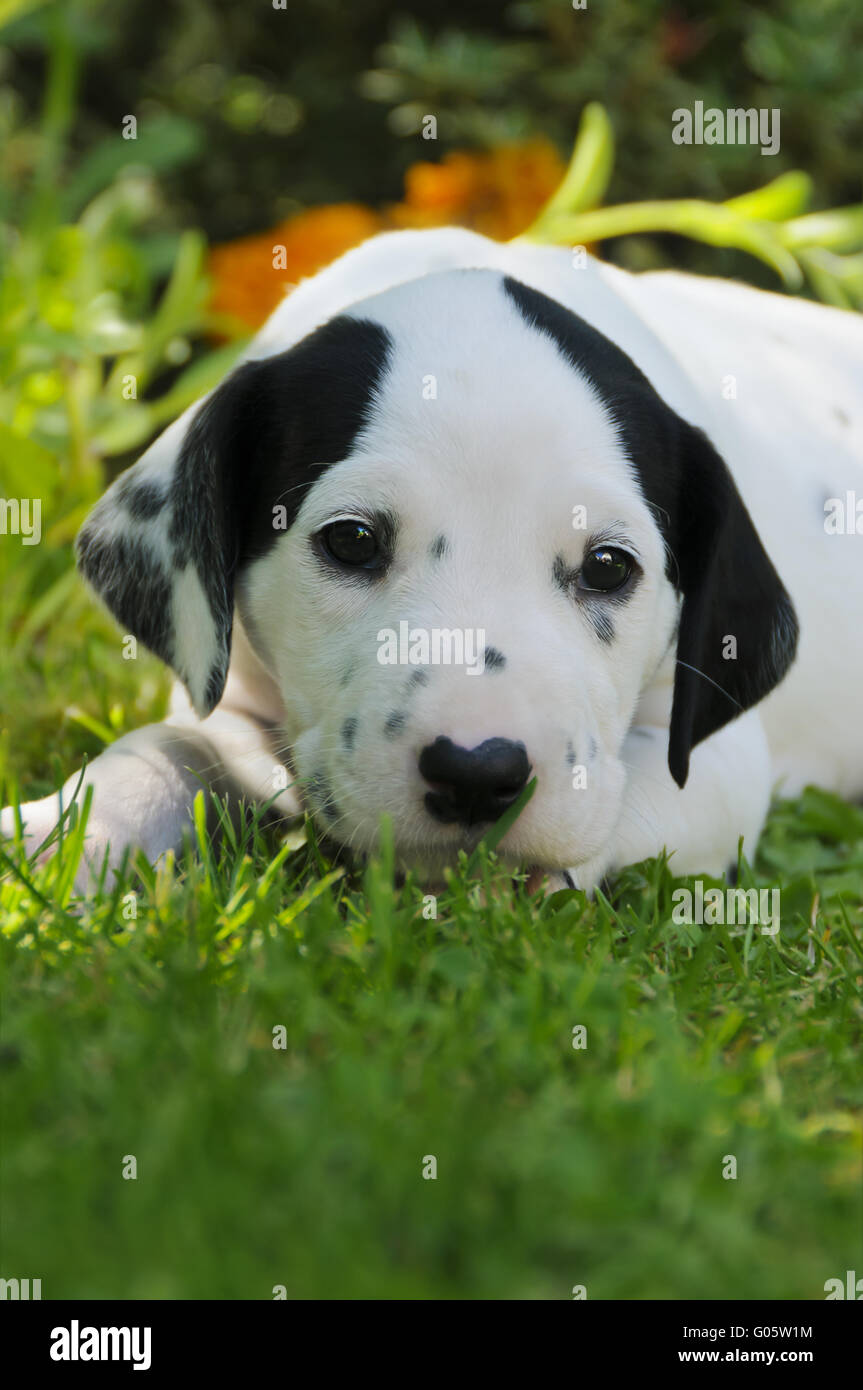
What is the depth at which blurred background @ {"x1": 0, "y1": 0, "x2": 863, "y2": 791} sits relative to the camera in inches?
216

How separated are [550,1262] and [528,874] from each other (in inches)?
49.7

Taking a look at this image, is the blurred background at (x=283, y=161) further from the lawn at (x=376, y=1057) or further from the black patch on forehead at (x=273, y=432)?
the black patch on forehead at (x=273, y=432)

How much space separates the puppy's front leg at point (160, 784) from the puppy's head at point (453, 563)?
223mm

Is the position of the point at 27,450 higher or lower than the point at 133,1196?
higher

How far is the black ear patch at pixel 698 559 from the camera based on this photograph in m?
3.23

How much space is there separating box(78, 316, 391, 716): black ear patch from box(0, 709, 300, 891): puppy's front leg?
19 cm

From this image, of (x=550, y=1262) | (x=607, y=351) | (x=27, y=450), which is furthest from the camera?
(x=27, y=450)

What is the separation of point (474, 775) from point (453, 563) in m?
0.49

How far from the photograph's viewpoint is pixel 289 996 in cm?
228

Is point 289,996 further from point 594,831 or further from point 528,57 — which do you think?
point 528,57

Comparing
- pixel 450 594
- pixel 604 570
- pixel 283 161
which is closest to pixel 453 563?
pixel 450 594

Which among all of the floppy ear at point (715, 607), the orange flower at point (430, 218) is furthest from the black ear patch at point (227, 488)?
the orange flower at point (430, 218)

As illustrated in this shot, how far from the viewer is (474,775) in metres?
2.59
